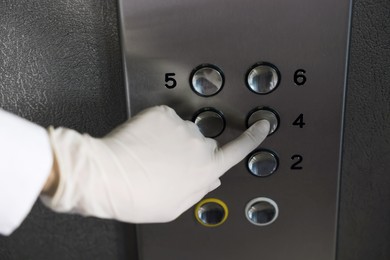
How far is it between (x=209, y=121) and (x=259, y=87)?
0.17 ft

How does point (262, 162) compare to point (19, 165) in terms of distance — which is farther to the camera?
point (262, 162)

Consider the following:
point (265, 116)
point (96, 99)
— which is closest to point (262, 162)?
point (265, 116)

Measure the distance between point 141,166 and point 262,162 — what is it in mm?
130

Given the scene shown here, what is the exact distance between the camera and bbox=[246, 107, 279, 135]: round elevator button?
1.41 feet

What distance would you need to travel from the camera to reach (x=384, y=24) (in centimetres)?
44

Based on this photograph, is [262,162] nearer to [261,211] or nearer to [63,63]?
[261,211]

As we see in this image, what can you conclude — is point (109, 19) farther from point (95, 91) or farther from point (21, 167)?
point (21, 167)

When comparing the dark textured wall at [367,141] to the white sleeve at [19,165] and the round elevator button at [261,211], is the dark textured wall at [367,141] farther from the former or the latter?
the white sleeve at [19,165]

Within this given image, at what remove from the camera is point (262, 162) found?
0.44m

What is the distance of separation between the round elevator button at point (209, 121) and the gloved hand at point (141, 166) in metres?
0.02

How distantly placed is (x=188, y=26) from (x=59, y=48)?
5.0 inches

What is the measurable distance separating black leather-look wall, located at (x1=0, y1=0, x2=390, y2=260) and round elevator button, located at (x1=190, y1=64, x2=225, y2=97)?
0.08 metres

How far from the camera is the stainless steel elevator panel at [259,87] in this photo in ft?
1.35

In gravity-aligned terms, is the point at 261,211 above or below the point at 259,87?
below
